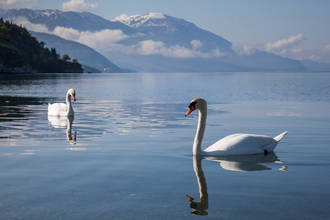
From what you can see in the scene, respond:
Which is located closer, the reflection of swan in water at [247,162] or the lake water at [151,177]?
the lake water at [151,177]

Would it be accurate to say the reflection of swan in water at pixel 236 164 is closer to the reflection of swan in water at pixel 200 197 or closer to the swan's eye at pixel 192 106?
the reflection of swan in water at pixel 200 197

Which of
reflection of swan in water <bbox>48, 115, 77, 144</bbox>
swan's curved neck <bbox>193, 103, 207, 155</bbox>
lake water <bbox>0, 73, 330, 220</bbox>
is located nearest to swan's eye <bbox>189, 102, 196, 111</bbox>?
swan's curved neck <bbox>193, 103, 207, 155</bbox>

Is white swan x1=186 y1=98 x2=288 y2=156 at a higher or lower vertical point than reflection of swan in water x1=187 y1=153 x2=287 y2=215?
higher

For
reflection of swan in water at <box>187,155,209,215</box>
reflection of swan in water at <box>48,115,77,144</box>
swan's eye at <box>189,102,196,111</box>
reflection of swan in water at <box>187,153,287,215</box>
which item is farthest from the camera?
reflection of swan in water at <box>48,115,77,144</box>

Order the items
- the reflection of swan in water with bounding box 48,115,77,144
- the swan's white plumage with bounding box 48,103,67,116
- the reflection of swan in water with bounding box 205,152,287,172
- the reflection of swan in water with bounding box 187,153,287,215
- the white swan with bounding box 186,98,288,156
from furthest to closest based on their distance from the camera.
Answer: the swan's white plumage with bounding box 48,103,67,116 → the reflection of swan in water with bounding box 48,115,77,144 → the white swan with bounding box 186,98,288,156 → the reflection of swan in water with bounding box 205,152,287,172 → the reflection of swan in water with bounding box 187,153,287,215

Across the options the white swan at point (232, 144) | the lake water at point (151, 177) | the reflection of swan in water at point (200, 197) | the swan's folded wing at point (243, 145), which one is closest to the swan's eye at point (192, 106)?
the white swan at point (232, 144)

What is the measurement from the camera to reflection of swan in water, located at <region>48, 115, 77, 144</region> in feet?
63.2

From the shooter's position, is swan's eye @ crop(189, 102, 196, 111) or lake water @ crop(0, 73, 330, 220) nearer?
lake water @ crop(0, 73, 330, 220)

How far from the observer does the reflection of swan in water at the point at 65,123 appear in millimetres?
19266

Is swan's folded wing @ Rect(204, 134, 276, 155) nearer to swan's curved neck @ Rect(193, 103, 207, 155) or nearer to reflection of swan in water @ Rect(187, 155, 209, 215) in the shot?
swan's curved neck @ Rect(193, 103, 207, 155)

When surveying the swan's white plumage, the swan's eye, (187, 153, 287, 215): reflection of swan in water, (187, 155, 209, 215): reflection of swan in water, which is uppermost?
the swan's eye

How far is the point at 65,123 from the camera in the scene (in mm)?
25328

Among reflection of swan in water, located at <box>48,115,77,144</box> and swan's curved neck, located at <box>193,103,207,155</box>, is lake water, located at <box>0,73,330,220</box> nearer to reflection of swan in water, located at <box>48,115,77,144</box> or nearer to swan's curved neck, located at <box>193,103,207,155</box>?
reflection of swan in water, located at <box>48,115,77,144</box>

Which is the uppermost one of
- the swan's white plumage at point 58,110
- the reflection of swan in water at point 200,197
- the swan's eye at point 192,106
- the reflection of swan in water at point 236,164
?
the swan's eye at point 192,106
